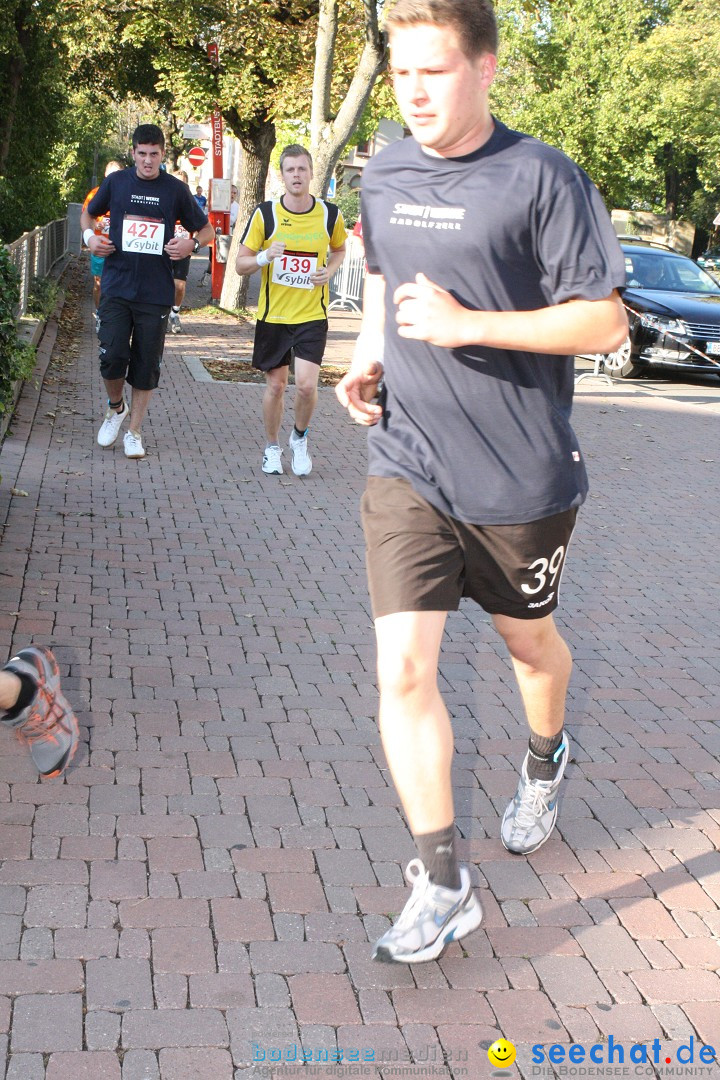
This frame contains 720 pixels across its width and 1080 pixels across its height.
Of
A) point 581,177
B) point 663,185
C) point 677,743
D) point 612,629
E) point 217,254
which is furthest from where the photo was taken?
point 663,185

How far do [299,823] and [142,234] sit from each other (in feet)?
18.2

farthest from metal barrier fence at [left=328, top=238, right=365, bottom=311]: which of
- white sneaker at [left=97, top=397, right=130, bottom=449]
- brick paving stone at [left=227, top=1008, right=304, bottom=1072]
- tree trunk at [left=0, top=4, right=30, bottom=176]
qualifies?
brick paving stone at [left=227, top=1008, right=304, bottom=1072]

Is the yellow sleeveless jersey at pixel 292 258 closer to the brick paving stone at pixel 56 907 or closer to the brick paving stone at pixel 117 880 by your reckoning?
the brick paving stone at pixel 117 880

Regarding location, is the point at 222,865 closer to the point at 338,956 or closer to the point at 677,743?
the point at 338,956

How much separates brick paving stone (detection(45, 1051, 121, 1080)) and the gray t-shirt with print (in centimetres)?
146

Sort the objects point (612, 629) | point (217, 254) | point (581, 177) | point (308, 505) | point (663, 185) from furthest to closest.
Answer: point (663, 185), point (217, 254), point (308, 505), point (612, 629), point (581, 177)

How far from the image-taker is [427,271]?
2.93m

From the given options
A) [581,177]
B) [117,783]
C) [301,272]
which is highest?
[581,177]

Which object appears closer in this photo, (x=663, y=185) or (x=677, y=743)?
(x=677, y=743)

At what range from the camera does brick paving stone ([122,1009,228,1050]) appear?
270cm

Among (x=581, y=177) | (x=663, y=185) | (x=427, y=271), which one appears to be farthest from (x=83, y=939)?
(x=663, y=185)

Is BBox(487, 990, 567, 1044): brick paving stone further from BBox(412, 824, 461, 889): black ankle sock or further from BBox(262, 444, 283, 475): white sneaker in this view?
BBox(262, 444, 283, 475): white sneaker

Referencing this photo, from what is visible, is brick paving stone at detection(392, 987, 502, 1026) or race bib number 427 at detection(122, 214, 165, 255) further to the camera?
race bib number 427 at detection(122, 214, 165, 255)

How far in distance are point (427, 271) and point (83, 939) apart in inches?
73.0
